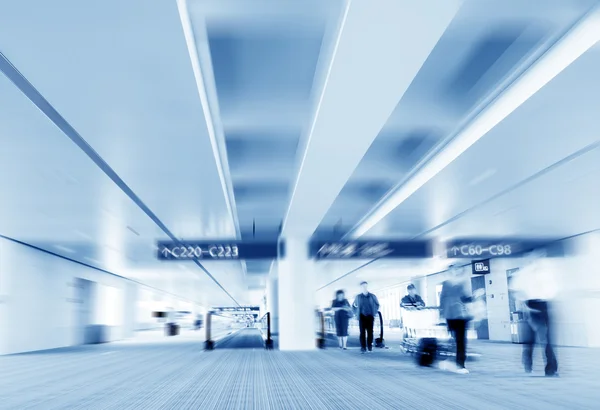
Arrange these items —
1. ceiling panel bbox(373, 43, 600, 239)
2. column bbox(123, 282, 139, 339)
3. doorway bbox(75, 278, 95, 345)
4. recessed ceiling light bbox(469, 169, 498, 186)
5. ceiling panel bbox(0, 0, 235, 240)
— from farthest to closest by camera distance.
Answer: column bbox(123, 282, 139, 339) → doorway bbox(75, 278, 95, 345) → recessed ceiling light bbox(469, 169, 498, 186) → ceiling panel bbox(373, 43, 600, 239) → ceiling panel bbox(0, 0, 235, 240)

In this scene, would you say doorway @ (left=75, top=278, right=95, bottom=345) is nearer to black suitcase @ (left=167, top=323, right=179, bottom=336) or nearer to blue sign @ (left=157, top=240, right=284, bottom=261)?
blue sign @ (left=157, top=240, right=284, bottom=261)

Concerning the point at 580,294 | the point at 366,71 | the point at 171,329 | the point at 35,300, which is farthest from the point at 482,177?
the point at 171,329

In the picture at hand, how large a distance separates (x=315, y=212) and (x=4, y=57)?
8.53 m

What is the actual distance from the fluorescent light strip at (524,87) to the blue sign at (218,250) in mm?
5608

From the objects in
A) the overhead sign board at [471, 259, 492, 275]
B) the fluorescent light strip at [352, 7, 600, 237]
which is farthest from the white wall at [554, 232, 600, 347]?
the fluorescent light strip at [352, 7, 600, 237]

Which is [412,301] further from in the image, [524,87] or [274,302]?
[274,302]

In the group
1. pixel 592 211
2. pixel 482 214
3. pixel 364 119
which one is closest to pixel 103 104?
pixel 364 119

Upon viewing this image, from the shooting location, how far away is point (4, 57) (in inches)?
217

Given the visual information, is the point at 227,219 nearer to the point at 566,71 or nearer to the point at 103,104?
the point at 103,104

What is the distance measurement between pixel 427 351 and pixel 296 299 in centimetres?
634

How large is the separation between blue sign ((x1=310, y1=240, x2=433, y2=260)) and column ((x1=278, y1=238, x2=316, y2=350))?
45 cm

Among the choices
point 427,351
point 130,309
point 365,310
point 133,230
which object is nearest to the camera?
point 427,351

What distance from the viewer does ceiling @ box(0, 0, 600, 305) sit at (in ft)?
17.4

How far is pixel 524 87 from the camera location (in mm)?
6953
